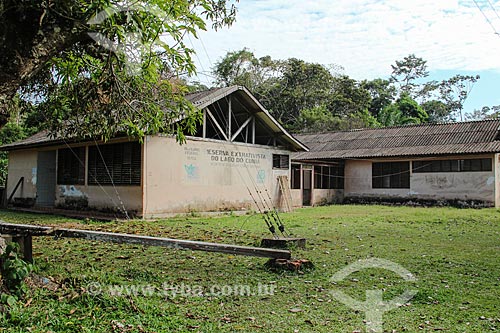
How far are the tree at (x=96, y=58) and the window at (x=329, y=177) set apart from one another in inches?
592

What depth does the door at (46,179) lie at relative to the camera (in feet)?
57.1

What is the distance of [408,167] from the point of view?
Result: 21984 mm

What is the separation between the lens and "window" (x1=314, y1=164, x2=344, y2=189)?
74.0ft

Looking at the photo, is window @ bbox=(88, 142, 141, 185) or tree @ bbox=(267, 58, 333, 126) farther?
tree @ bbox=(267, 58, 333, 126)

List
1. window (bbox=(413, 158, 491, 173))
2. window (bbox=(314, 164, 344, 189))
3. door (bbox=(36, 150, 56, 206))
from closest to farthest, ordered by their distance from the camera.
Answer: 1. door (bbox=(36, 150, 56, 206))
2. window (bbox=(413, 158, 491, 173))
3. window (bbox=(314, 164, 344, 189))

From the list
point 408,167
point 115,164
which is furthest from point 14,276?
point 408,167

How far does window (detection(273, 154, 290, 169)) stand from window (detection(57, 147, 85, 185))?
24.3 feet

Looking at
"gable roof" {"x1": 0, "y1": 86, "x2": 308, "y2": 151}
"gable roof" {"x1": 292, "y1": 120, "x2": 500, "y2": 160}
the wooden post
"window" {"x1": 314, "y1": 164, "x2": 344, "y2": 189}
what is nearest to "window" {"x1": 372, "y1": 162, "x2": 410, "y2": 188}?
"gable roof" {"x1": 292, "y1": 120, "x2": 500, "y2": 160}

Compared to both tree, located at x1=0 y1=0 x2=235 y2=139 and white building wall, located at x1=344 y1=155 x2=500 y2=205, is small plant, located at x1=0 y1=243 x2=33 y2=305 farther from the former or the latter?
white building wall, located at x1=344 y1=155 x2=500 y2=205

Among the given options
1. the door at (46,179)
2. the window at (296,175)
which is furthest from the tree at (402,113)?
the door at (46,179)

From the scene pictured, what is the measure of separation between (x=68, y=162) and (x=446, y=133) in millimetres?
18416

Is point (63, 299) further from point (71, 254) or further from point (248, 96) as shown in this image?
point (248, 96)

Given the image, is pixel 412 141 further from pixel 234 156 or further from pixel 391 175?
pixel 234 156
